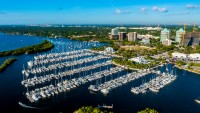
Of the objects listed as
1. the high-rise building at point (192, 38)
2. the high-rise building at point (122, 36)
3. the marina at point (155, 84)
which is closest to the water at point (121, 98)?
the marina at point (155, 84)

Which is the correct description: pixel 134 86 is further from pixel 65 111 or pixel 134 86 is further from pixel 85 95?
pixel 65 111

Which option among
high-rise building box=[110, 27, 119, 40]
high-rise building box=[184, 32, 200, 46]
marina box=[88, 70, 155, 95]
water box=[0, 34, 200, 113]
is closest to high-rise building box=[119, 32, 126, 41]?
high-rise building box=[110, 27, 119, 40]

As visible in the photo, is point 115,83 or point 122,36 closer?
point 115,83

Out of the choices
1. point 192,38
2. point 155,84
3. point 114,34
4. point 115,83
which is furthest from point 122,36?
point 115,83

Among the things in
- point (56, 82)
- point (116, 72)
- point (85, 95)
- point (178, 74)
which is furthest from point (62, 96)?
→ point (178, 74)

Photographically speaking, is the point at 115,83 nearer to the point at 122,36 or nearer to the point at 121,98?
the point at 121,98

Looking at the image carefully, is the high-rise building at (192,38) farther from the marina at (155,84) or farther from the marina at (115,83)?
the marina at (155,84)

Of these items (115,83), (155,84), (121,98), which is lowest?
(121,98)

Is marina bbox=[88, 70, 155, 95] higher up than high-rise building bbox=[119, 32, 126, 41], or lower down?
lower down

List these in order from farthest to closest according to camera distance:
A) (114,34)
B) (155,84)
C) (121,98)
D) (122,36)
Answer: (114,34) → (122,36) → (155,84) → (121,98)

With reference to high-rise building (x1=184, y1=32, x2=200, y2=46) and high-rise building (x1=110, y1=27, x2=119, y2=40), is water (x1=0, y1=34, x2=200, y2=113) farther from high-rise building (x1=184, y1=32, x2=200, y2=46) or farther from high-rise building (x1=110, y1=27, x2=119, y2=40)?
high-rise building (x1=110, y1=27, x2=119, y2=40)

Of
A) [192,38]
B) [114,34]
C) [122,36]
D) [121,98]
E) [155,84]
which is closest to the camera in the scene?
[121,98]
